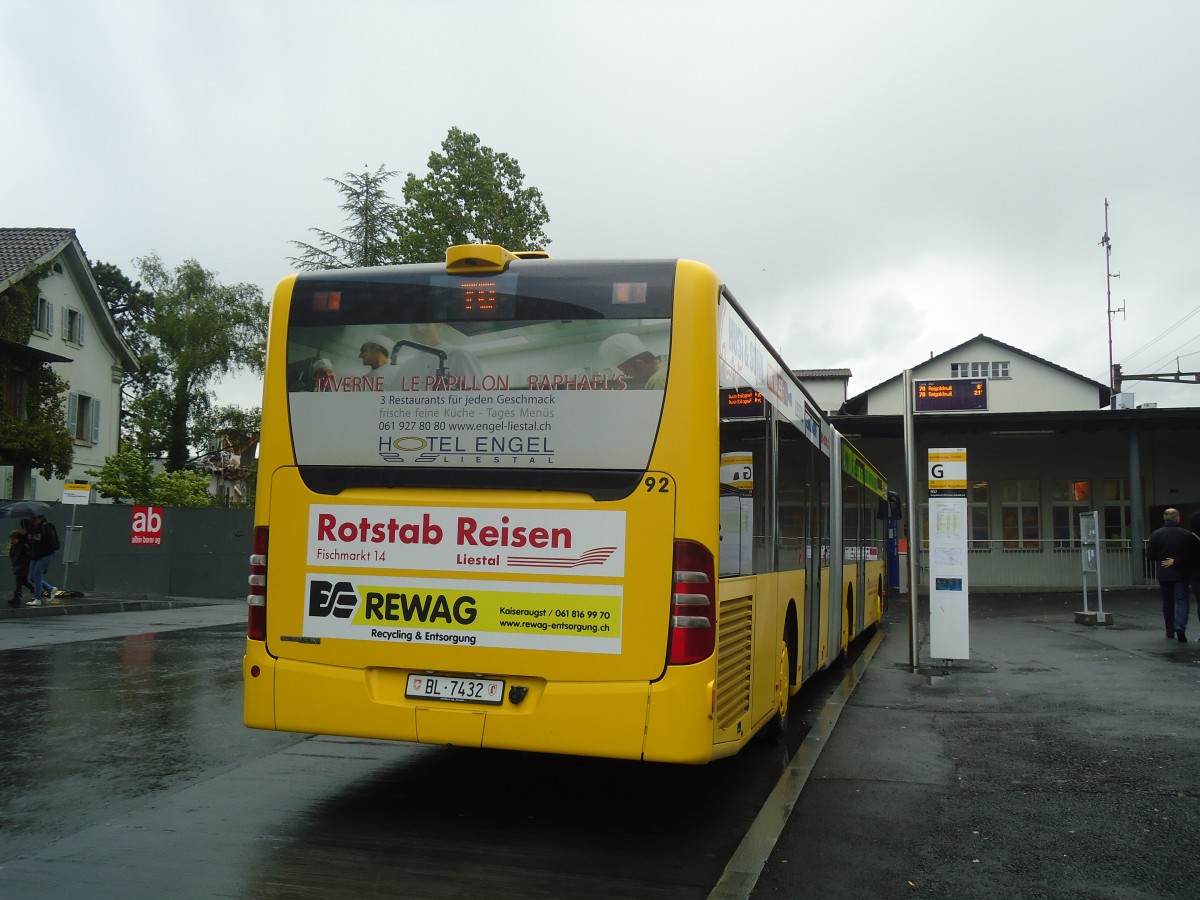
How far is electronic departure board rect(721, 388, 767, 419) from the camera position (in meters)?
5.88

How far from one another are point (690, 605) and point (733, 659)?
760mm

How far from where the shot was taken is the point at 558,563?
5590mm

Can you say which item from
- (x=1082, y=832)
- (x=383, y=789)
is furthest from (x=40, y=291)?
(x=1082, y=832)

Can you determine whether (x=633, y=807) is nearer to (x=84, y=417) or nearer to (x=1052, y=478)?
(x=1052, y=478)

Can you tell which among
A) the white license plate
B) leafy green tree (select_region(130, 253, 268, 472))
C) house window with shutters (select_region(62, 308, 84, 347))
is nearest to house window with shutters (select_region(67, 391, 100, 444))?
house window with shutters (select_region(62, 308, 84, 347))

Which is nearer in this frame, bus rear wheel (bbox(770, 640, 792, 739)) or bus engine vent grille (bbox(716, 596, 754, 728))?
bus engine vent grille (bbox(716, 596, 754, 728))

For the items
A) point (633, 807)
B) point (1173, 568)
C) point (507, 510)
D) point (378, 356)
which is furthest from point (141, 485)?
point (507, 510)

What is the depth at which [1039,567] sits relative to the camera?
3444 centimetres

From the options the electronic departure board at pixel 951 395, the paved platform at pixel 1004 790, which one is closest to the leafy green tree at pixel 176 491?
the paved platform at pixel 1004 790

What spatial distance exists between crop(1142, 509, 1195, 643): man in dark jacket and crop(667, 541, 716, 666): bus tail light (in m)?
12.4

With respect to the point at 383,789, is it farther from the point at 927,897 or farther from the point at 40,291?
the point at 40,291

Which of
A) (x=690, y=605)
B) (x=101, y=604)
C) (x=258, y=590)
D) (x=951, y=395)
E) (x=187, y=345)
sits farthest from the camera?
(x=187, y=345)

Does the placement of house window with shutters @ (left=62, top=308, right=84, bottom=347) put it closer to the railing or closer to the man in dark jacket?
the railing

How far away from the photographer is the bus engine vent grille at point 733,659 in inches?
225
